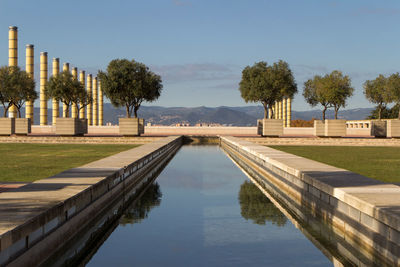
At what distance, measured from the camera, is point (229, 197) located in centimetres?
1256

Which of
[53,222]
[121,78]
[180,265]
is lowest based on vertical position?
[180,265]

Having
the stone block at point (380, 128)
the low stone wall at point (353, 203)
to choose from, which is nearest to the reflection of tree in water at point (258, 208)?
the low stone wall at point (353, 203)

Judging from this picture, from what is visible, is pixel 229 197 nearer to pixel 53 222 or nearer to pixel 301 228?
pixel 301 228

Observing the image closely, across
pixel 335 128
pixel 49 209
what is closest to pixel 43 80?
pixel 335 128

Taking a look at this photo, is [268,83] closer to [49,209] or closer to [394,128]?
[394,128]

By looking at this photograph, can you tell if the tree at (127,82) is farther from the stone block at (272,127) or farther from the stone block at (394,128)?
the stone block at (394,128)

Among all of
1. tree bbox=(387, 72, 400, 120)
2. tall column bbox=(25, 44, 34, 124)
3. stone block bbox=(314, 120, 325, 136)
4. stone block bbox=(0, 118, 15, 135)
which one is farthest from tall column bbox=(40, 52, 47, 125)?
tree bbox=(387, 72, 400, 120)

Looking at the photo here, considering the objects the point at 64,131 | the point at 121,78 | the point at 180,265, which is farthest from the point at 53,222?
the point at 121,78

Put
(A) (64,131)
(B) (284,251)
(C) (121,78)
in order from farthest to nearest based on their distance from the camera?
(C) (121,78) < (A) (64,131) < (B) (284,251)

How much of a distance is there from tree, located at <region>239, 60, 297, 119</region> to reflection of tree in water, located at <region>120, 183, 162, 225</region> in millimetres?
39110

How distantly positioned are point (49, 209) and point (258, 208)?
548cm

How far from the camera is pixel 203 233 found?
8734mm

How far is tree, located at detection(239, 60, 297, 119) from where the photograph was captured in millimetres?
51938

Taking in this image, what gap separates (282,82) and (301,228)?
43938mm
